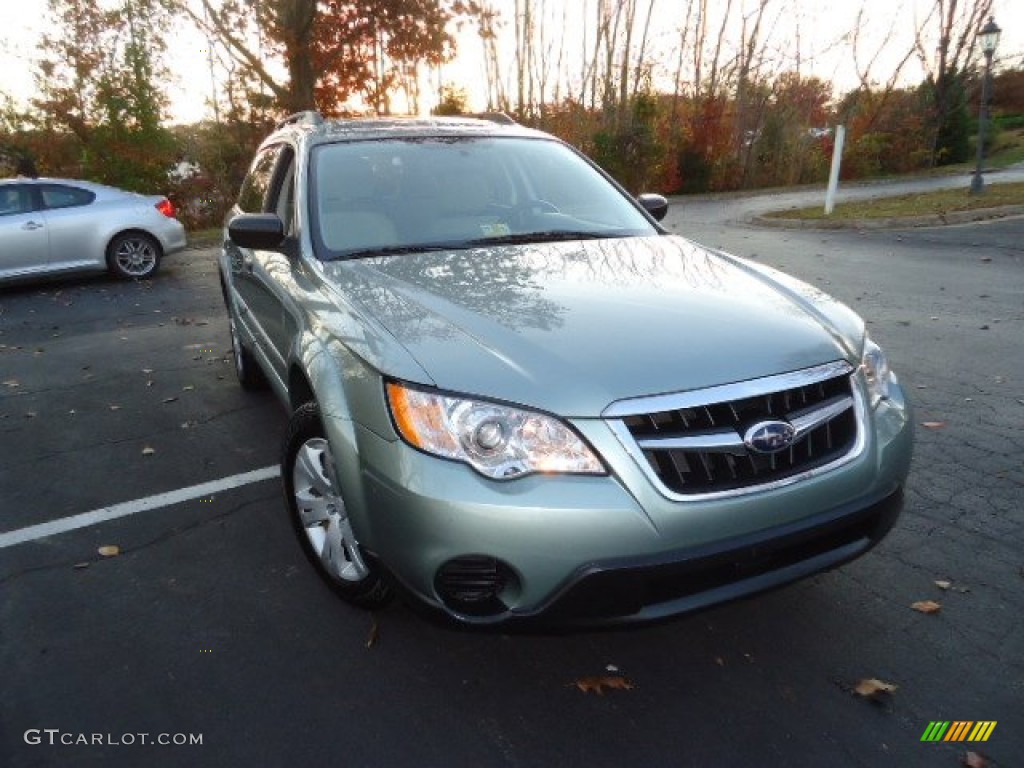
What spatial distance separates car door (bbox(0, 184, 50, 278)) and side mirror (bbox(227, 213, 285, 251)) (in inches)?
331

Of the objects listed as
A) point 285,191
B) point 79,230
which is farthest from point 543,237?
point 79,230

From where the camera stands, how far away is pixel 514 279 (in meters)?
2.80

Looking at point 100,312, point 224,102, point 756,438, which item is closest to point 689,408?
point 756,438

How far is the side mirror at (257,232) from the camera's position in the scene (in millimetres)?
3230

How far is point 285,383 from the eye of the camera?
3.31 meters

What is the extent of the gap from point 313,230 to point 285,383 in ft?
2.22

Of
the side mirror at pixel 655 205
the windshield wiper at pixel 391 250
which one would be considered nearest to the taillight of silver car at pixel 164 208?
the side mirror at pixel 655 205

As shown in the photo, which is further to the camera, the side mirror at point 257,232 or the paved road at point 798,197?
the paved road at point 798,197

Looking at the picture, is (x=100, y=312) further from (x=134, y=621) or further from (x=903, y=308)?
(x=903, y=308)

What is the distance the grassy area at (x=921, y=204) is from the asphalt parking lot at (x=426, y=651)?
10652mm

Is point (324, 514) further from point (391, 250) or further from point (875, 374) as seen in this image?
point (875, 374)

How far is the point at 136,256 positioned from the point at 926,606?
10.8 m

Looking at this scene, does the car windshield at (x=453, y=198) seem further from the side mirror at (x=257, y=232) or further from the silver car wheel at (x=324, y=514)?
the silver car wheel at (x=324, y=514)

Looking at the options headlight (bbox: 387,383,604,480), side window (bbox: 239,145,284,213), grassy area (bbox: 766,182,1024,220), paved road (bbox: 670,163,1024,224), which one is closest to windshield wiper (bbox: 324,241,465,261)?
headlight (bbox: 387,383,604,480)
